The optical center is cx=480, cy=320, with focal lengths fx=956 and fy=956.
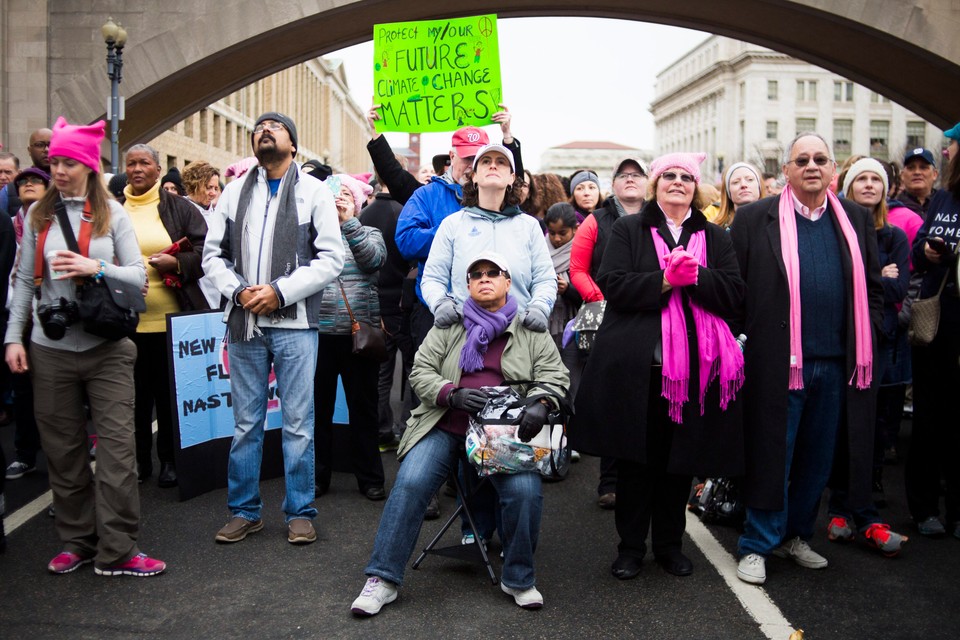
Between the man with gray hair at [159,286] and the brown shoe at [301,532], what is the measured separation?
158 cm

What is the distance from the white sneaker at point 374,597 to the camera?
13.8ft

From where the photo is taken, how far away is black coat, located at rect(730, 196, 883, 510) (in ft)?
15.7

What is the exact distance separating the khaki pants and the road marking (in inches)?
118

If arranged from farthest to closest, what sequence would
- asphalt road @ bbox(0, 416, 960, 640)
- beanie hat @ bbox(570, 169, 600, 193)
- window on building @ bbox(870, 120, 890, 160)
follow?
window on building @ bbox(870, 120, 890, 160) < beanie hat @ bbox(570, 169, 600, 193) < asphalt road @ bbox(0, 416, 960, 640)

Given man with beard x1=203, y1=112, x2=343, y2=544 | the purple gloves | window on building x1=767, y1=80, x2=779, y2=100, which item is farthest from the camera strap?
window on building x1=767, y1=80, x2=779, y2=100

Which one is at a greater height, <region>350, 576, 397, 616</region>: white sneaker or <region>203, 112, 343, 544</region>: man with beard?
<region>203, 112, 343, 544</region>: man with beard

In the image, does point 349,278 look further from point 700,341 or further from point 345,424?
point 700,341

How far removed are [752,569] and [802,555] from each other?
0.47 meters

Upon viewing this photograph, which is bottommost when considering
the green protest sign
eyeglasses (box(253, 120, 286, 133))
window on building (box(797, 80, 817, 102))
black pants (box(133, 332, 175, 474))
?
black pants (box(133, 332, 175, 474))

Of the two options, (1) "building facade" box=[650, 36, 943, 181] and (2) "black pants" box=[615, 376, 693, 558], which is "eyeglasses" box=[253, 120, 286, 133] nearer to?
(2) "black pants" box=[615, 376, 693, 558]

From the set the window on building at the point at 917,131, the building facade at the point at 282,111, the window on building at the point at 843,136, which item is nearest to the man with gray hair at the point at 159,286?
the building facade at the point at 282,111

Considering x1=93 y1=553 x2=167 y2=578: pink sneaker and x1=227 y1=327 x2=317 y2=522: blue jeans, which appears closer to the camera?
x1=93 y1=553 x2=167 y2=578: pink sneaker

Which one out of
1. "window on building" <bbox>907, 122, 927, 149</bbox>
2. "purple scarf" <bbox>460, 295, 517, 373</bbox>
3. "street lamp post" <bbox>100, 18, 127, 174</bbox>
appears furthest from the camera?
"window on building" <bbox>907, 122, 927, 149</bbox>

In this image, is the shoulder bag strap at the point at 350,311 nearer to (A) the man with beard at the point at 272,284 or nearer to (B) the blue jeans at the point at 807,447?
(A) the man with beard at the point at 272,284
